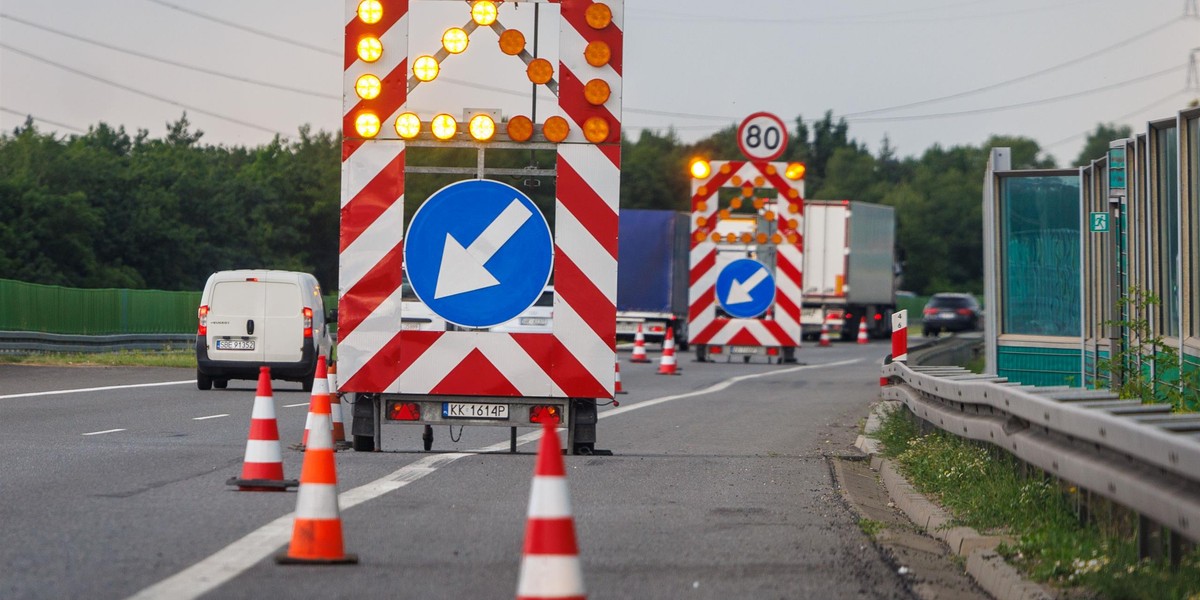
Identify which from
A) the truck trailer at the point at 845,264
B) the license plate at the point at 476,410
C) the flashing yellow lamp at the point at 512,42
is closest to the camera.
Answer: the flashing yellow lamp at the point at 512,42

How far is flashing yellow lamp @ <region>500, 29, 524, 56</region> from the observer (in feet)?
35.0

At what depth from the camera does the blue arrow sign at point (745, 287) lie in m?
28.7

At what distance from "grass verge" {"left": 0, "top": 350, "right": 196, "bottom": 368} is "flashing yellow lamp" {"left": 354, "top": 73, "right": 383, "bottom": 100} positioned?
66.3 feet

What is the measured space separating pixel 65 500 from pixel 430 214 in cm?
300

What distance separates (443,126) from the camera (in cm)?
1070

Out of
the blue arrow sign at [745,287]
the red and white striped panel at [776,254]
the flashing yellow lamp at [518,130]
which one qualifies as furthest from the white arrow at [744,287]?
the flashing yellow lamp at [518,130]

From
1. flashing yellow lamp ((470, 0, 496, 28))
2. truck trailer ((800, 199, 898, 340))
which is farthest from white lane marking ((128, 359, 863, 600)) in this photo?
truck trailer ((800, 199, 898, 340))

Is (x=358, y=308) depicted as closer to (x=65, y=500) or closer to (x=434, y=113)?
(x=434, y=113)

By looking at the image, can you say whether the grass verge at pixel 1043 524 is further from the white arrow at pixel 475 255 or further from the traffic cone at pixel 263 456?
the traffic cone at pixel 263 456

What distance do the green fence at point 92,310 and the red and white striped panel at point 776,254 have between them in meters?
13.4

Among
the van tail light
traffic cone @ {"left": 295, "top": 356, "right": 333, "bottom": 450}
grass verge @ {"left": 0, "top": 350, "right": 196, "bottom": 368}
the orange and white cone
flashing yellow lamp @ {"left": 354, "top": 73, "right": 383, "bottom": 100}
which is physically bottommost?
the orange and white cone

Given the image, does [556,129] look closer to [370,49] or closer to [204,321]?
[370,49]

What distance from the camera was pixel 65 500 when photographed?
8930mm

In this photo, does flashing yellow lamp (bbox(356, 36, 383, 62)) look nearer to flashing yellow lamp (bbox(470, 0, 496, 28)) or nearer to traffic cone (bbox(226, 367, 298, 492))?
flashing yellow lamp (bbox(470, 0, 496, 28))
